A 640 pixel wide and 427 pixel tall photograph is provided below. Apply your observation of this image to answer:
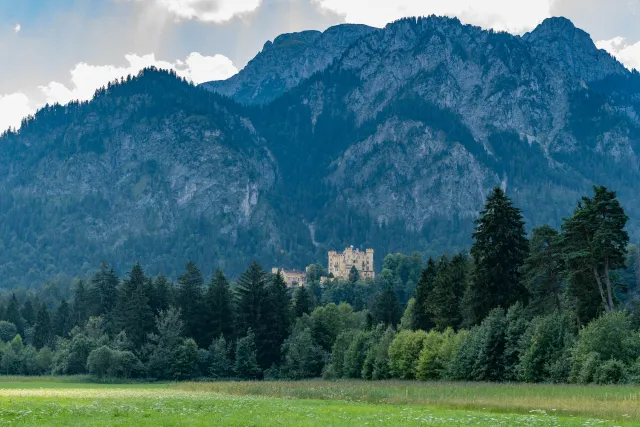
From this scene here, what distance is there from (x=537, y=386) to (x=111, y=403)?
1305 inches

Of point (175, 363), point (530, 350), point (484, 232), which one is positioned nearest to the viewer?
point (530, 350)

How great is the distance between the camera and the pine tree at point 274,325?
143250 millimetres

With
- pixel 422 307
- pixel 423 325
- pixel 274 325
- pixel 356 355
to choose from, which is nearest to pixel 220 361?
pixel 274 325

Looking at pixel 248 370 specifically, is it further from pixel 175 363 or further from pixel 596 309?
pixel 596 309

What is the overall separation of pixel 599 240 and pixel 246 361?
6913 centimetres

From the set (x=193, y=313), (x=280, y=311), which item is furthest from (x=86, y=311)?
(x=280, y=311)

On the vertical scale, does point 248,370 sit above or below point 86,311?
below

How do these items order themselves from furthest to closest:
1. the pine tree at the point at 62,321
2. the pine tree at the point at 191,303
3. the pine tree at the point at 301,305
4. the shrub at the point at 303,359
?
the pine tree at the point at 62,321 → the pine tree at the point at 301,305 → the pine tree at the point at 191,303 → the shrub at the point at 303,359

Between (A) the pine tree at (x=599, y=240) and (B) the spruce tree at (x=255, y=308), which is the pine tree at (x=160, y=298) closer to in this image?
(B) the spruce tree at (x=255, y=308)

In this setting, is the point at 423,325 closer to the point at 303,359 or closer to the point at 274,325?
the point at 303,359

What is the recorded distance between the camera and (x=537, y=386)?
224 feet

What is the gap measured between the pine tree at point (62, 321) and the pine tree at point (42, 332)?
192cm

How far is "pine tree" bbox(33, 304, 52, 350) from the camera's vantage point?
176m

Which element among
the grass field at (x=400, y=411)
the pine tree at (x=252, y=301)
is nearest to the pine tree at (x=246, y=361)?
the pine tree at (x=252, y=301)
